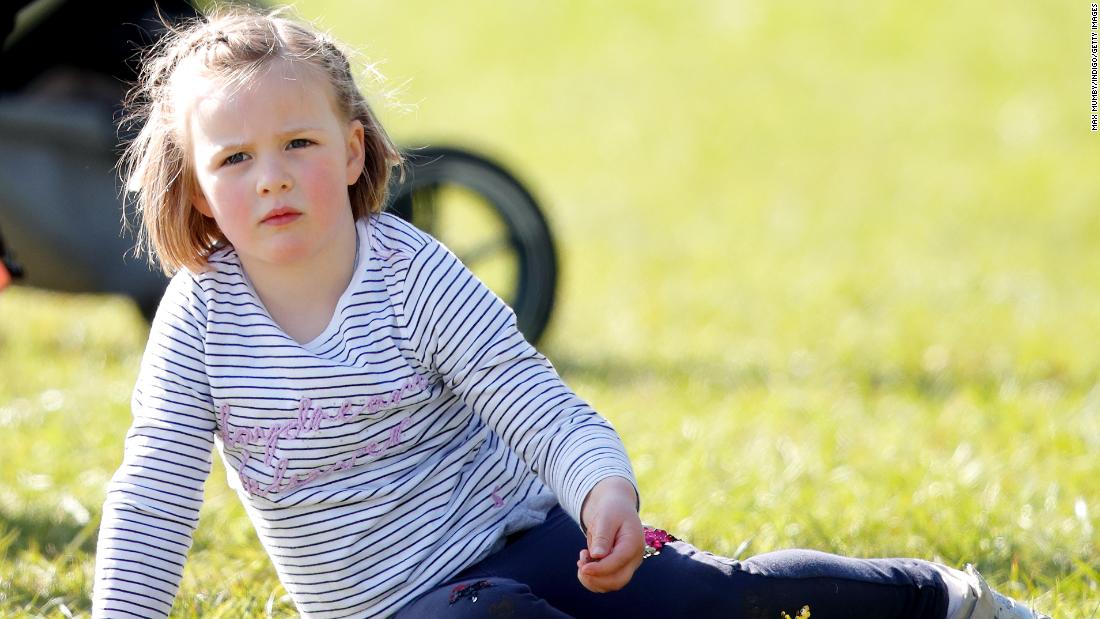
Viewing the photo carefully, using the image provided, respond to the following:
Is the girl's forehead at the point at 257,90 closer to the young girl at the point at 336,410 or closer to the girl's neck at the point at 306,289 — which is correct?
the young girl at the point at 336,410

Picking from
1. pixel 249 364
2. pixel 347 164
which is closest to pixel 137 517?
pixel 249 364

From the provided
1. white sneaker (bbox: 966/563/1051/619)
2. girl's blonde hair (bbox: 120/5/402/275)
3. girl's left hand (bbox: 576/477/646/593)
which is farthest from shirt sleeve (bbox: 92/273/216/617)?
white sneaker (bbox: 966/563/1051/619)

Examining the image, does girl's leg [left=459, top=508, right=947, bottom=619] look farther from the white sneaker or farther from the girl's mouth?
the girl's mouth

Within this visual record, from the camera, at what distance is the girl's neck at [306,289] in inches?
78.7

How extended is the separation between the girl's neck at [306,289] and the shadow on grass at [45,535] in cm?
95

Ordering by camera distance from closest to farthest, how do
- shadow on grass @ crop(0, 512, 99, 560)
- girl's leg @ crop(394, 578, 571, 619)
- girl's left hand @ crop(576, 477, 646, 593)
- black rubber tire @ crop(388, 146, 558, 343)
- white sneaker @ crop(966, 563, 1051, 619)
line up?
girl's left hand @ crop(576, 477, 646, 593) < girl's leg @ crop(394, 578, 571, 619) < white sneaker @ crop(966, 563, 1051, 619) < shadow on grass @ crop(0, 512, 99, 560) < black rubber tire @ crop(388, 146, 558, 343)

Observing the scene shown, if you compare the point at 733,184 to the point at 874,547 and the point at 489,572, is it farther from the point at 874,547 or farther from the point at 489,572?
the point at 489,572

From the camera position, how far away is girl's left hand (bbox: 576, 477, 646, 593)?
1719 mm

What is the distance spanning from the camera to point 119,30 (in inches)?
164

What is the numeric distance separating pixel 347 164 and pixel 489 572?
0.60 metres

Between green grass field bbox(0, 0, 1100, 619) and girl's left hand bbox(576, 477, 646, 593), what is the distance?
0.75m

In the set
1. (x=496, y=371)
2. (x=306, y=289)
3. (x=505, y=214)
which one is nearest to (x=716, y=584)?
(x=496, y=371)

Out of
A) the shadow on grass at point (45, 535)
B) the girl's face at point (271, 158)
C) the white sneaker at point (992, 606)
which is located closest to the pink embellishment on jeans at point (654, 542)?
the white sneaker at point (992, 606)

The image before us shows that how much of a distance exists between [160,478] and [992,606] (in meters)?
1.18
